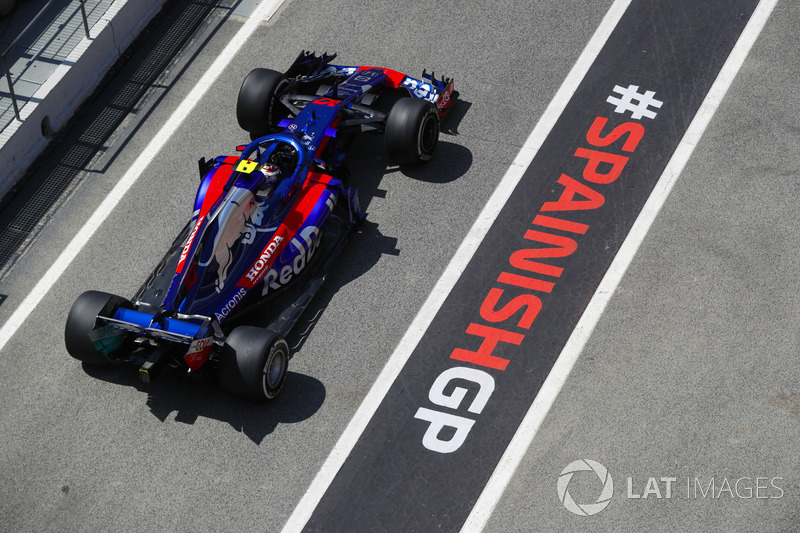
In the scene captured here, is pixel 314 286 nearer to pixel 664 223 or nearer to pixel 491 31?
pixel 664 223

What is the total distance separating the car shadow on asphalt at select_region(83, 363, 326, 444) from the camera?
1238 centimetres

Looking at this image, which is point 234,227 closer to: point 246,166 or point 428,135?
point 246,166

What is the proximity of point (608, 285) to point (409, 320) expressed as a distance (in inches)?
91.7

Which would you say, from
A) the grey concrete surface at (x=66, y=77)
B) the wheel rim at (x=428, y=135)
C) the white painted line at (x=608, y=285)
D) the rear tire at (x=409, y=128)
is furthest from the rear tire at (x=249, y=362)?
the grey concrete surface at (x=66, y=77)

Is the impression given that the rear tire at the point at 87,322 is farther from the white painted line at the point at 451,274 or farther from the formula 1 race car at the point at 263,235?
the white painted line at the point at 451,274

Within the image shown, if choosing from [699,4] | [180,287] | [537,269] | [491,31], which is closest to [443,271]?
[537,269]

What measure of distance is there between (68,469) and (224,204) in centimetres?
327

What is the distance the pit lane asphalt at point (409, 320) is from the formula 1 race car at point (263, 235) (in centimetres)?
46

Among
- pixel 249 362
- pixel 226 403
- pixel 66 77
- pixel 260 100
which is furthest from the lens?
pixel 66 77

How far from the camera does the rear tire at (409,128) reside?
1416cm

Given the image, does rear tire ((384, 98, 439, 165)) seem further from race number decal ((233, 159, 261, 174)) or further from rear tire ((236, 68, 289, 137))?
race number decal ((233, 159, 261, 174))

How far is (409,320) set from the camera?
43.2 ft

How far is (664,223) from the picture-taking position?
13875mm

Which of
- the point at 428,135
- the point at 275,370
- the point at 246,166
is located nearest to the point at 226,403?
the point at 275,370
